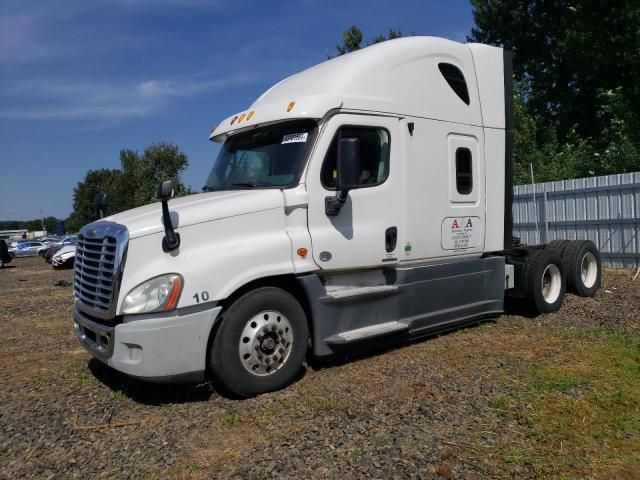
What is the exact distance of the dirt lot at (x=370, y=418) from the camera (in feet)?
11.5

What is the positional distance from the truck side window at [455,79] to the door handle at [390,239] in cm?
203

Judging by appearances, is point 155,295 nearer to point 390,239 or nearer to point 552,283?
point 390,239

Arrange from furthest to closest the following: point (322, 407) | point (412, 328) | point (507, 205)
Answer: point (507, 205)
point (412, 328)
point (322, 407)

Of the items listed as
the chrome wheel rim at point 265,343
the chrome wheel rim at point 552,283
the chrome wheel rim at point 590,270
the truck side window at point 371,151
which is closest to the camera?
the chrome wheel rim at point 265,343

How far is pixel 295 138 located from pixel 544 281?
180 inches

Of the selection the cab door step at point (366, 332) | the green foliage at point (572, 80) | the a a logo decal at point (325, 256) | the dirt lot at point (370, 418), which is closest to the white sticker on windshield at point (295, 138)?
the a a logo decal at point (325, 256)

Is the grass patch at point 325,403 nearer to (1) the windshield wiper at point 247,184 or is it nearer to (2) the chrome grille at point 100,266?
(2) the chrome grille at point 100,266

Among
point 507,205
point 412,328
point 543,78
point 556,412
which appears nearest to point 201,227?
point 412,328

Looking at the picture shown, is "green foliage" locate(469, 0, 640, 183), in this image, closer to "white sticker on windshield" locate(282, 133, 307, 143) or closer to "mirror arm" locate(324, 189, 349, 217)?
"mirror arm" locate(324, 189, 349, 217)

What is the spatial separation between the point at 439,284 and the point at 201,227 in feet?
9.67

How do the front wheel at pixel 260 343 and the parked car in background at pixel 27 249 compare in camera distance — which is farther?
the parked car in background at pixel 27 249

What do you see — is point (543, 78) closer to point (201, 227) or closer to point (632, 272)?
point (632, 272)

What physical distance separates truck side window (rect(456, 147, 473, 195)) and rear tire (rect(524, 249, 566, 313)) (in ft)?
5.72

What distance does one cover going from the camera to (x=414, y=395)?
4.66 meters
